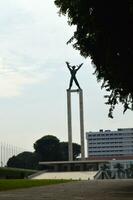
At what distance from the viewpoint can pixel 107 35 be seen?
1652cm

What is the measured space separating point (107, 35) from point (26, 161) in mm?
103169

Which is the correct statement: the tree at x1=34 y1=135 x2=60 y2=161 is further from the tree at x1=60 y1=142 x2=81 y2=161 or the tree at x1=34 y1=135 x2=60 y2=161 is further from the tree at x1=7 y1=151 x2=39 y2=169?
the tree at x1=60 y1=142 x2=81 y2=161

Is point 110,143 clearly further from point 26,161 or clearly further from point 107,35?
point 107,35

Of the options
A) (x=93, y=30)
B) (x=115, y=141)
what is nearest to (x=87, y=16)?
(x=93, y=30)

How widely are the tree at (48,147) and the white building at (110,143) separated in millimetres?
36382

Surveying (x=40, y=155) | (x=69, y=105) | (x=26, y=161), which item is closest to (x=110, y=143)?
(x=40, y=155)

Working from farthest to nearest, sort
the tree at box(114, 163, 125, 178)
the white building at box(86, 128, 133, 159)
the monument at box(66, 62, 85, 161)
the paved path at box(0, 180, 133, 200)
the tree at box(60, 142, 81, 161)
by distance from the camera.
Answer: the white building at box(86, 128, 133, 159) < the tree at box(114, 163, 125, 178) < the tree at box(60, 142, 81, 161) < the monument at box(66, 62, 85, 161) < the paved path at box(0, 180, 133, 200)

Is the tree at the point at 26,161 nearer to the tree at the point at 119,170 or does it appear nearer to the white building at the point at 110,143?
the tree at the point at 119,170

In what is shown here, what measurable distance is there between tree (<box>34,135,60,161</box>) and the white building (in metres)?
36.4

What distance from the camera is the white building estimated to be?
6156 inches

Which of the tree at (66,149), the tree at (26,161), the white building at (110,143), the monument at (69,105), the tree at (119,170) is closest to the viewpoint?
the monument at (69,105)

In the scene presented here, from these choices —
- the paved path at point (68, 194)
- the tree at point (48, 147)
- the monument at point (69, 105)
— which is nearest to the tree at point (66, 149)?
the tree at point (48, 147)

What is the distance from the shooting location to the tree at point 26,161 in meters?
118

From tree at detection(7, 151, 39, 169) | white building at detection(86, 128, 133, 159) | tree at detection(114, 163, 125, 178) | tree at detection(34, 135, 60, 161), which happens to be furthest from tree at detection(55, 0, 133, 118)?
white building at detection(86, 128, 133, 159)
